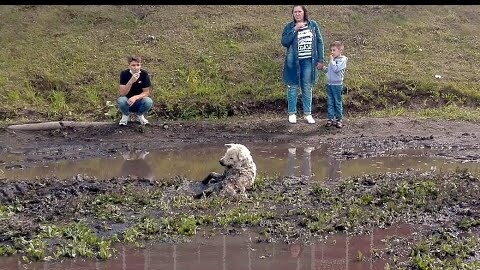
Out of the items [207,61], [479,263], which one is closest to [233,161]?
[479,263]

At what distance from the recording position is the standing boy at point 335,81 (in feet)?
38.1

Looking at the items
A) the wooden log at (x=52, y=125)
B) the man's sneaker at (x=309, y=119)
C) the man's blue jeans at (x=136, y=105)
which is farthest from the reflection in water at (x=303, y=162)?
the wooden log at (x=52, y=125)

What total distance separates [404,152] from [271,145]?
2011 millimetres

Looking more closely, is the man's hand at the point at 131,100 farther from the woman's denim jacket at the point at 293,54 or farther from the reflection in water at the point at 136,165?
the woman's denim jacket at the point at 293,54

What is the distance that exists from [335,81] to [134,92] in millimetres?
3315

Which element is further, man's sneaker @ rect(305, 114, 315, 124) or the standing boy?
man's sneaker @ rect(305, 114, 315, 124)

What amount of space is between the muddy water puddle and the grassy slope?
2.48 metres

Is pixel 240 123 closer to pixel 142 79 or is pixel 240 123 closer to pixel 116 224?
pixel 142 79

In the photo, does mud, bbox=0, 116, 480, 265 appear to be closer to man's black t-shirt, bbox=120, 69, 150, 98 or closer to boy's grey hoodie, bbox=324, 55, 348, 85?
boy's grey hoodie, bbox=324, 55, 348, 85

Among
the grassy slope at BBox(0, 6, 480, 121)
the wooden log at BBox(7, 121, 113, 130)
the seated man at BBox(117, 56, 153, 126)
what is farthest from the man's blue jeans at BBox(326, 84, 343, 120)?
the wooden log at BBox(7, 121, 113, 130)

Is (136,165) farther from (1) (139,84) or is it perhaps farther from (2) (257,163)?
(1) (139,84)

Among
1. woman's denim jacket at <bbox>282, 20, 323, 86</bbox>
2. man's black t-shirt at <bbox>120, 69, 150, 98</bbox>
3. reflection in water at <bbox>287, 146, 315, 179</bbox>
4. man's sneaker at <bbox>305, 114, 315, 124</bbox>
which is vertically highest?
woman's denim jacket at <bbox>282, 20, 323, 86</bbox>

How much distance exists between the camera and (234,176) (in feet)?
26.5

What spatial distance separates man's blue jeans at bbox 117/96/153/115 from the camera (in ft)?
39.2
